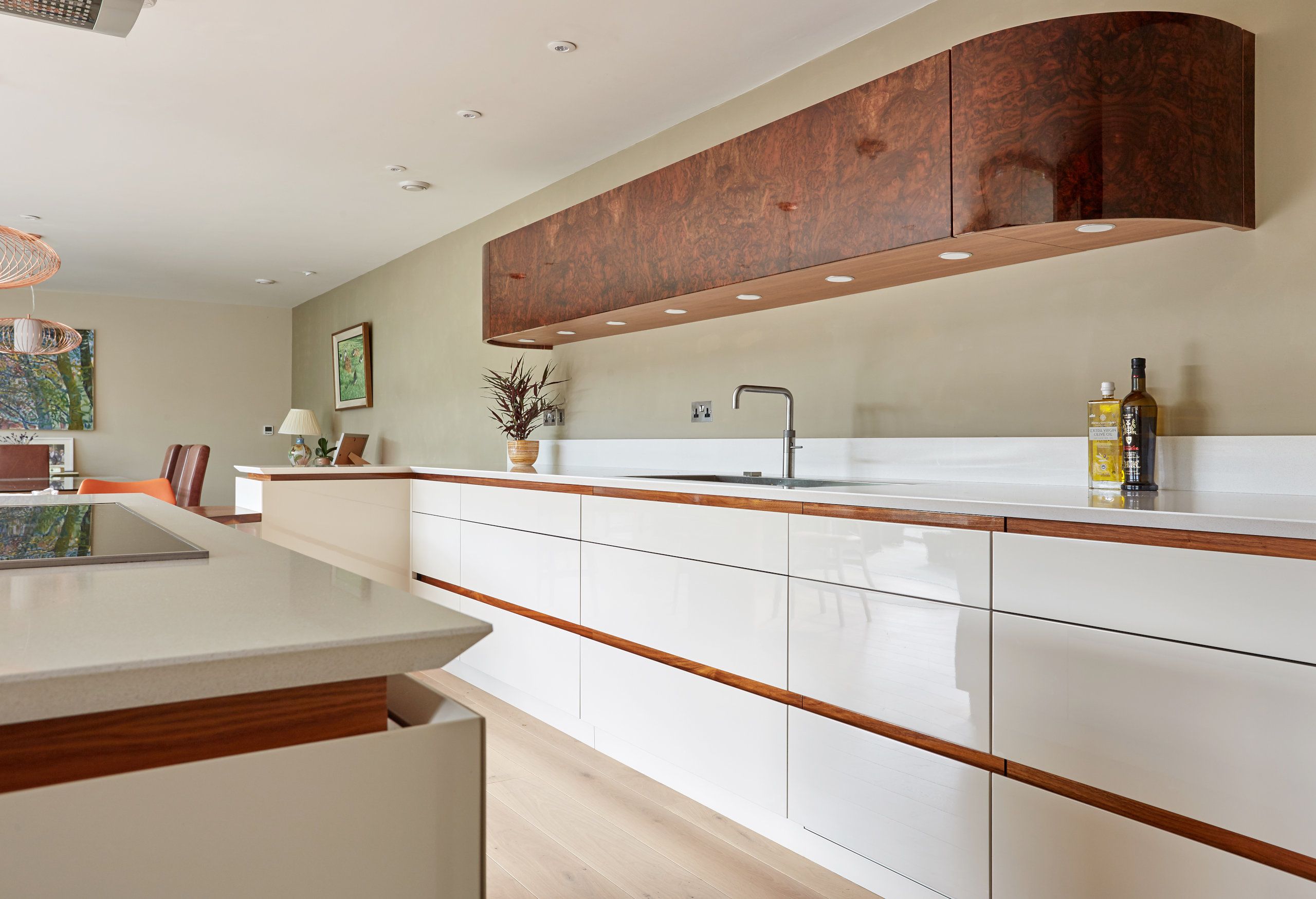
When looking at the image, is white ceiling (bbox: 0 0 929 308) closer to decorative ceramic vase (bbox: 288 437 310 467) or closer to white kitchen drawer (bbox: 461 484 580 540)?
white kitchen drawer (bbox: 461 484 580 540)

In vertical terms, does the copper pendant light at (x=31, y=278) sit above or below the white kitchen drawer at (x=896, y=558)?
above

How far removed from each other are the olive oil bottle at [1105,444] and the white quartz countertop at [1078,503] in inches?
2.2

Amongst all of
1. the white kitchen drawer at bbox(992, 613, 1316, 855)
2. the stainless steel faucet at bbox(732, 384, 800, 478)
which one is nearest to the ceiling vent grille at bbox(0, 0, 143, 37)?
the stainless steel faucet at bbox(732, 384, 800, 478)

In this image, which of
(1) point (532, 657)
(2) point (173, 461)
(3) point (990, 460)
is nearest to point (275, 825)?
(3) point (990, 460)

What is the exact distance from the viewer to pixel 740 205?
2768mm

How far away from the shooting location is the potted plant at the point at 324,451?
6895 mm

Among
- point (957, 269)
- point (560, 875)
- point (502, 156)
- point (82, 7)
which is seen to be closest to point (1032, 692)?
point (560, 875)

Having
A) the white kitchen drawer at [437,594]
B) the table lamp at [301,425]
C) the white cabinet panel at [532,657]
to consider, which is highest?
the table lamp at [301,425]

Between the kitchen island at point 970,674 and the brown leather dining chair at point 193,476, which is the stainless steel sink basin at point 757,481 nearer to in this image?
the kitchen island at point 970,674

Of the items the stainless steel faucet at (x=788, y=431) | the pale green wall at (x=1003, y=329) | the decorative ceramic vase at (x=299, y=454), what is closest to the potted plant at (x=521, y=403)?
the pale green wall at (x=1003, y=329)

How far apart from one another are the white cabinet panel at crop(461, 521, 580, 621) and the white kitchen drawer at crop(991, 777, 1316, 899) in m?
1.61

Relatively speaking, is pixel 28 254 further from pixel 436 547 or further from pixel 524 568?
pixel 524 568

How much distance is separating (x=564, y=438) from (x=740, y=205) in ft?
6.45

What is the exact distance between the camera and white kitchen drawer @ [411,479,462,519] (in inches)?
153
